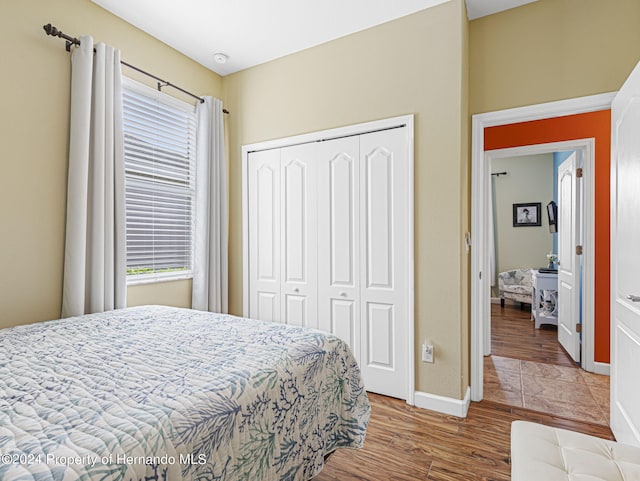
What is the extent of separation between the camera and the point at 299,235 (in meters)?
2.98

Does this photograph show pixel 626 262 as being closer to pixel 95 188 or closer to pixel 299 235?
pixel 299 235

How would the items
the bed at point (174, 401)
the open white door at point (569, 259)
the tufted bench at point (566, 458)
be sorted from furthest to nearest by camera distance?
1. the open white door at point (569, 259)
2. the tufted bench at point (566, 458)
3. the bed at point (174, 401)

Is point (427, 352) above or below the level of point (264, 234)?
below

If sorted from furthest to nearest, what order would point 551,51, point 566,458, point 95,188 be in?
point 551,51, point 95,188, point 566,458

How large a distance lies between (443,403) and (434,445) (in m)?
0.43

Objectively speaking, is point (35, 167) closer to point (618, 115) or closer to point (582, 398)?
point (618, 115)


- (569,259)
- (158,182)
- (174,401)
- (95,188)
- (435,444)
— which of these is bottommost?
(435,444)

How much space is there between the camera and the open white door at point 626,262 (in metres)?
1.65

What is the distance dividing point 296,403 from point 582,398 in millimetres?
2499

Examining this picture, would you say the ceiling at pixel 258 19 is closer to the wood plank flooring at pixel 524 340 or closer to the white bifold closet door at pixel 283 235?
the white bifold closet door at pixel 283 235

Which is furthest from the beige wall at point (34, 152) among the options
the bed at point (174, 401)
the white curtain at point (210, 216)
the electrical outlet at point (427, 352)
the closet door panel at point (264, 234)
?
the electrical outlet at point (427, 352)

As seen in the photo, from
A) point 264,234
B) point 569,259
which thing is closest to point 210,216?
point 264,234

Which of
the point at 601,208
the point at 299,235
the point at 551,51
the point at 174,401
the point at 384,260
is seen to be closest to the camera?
the point at 174,401

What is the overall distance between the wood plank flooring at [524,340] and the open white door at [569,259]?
0.13m
